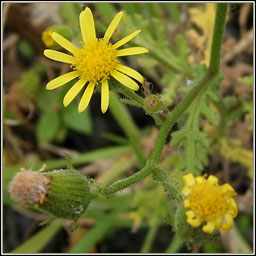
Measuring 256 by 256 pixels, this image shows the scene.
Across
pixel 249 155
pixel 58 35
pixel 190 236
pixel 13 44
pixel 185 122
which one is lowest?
pixel 190 236

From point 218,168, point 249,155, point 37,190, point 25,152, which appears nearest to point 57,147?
point 25,152

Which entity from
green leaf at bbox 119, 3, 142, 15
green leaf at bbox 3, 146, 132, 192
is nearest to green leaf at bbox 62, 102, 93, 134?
green leaf at bbox 3, 146, 132, 192

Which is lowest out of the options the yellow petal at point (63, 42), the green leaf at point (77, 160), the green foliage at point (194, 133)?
the green foliage at point (194, 133)

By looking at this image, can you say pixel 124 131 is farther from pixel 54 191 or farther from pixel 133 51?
pixel 54 191

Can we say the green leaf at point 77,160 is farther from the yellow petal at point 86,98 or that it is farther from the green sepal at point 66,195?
the green sepal at point 66,195

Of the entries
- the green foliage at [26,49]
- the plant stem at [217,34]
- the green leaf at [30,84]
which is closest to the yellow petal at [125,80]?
the plant stem at [217,34]

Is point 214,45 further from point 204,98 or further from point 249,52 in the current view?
point 249,52

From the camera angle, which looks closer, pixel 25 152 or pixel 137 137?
pixel 137 137
